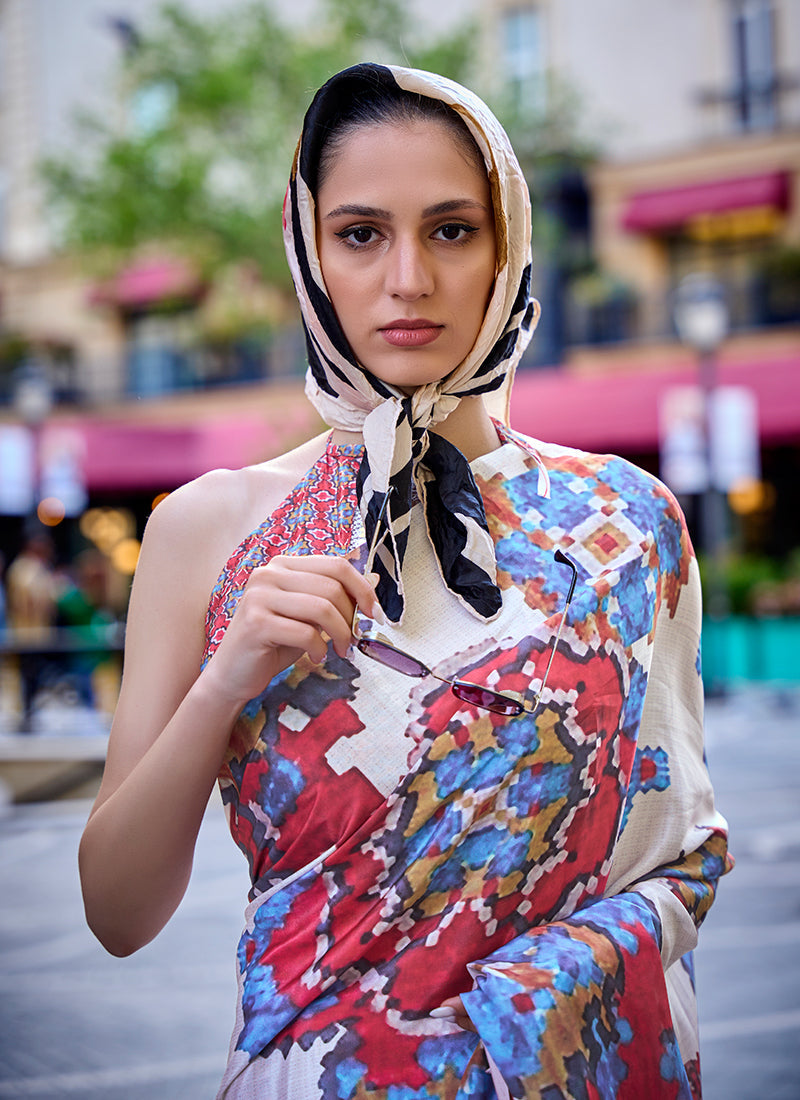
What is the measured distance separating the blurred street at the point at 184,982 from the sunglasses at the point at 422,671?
8.77ft

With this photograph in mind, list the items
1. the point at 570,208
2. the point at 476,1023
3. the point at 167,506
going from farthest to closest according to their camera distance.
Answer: the point at 570,208 → the point at 167,506 → the point at 476,1023

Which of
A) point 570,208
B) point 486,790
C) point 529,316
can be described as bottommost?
point 486,790

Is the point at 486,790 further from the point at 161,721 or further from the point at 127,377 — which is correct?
the point at 127,377

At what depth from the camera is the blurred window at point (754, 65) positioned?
18.4 m

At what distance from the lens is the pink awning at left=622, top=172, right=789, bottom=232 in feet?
56.4

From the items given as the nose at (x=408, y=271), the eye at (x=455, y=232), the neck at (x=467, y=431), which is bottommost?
the neck at (x=467, y=431)

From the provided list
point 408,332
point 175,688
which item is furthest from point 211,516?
point 408,332

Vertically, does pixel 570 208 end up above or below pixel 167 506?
above

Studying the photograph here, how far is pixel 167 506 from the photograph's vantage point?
5.08ft

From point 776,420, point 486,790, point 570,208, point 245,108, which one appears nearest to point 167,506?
point 486,790

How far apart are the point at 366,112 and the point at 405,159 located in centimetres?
9

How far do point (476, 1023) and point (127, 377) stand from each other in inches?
917

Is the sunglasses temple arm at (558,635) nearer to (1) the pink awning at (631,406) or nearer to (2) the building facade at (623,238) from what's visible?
(2) the building facade at (623,238)

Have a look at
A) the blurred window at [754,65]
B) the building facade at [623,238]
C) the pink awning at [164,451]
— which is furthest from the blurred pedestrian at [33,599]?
the blurred window at [754,65]
